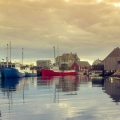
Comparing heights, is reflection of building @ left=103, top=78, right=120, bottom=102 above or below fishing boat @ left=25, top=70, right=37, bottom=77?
below

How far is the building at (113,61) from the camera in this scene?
5118 inches

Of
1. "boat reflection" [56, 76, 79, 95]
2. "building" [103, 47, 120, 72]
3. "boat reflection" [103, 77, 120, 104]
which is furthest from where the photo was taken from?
"building" [103, 47, 120, 72]

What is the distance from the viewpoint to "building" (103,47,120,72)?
130m

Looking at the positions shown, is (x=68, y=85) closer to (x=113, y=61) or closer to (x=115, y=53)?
(x=113, y=61)

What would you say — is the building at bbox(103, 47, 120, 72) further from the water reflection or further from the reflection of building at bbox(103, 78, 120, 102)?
the reflection of building at bbox(103, 78, 120, 102)

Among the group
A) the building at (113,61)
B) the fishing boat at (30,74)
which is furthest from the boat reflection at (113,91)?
the fishing boat at (30,74)

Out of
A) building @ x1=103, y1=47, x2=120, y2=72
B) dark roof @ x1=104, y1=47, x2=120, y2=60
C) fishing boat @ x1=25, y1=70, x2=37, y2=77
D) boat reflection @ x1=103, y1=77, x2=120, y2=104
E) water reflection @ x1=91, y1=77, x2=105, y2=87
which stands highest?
dark roof @ x1=104, y1=47, x2=120, y2=60

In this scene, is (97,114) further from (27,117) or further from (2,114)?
(2,114)

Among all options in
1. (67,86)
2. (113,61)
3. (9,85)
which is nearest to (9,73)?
(113,61)

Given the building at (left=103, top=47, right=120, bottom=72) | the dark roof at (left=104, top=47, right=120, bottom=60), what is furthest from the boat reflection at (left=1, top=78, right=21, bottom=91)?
the dark roof at (left=104, top=47, right=120, bottom=60)

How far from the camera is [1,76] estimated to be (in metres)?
122

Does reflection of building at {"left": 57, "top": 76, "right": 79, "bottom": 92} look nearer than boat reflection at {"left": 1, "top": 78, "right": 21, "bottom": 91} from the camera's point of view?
Yes

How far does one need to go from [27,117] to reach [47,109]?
4.09 meters

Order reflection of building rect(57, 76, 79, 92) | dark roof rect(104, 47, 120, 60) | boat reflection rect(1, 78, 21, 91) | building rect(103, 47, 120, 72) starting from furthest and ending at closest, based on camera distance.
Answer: dark roof rect(104, 47, 120, 60), building rect(103, 47, 120, 72), boat reflection rect(1, 78, 21, 91), reflection of building rect(57, 76, 79, 92)
